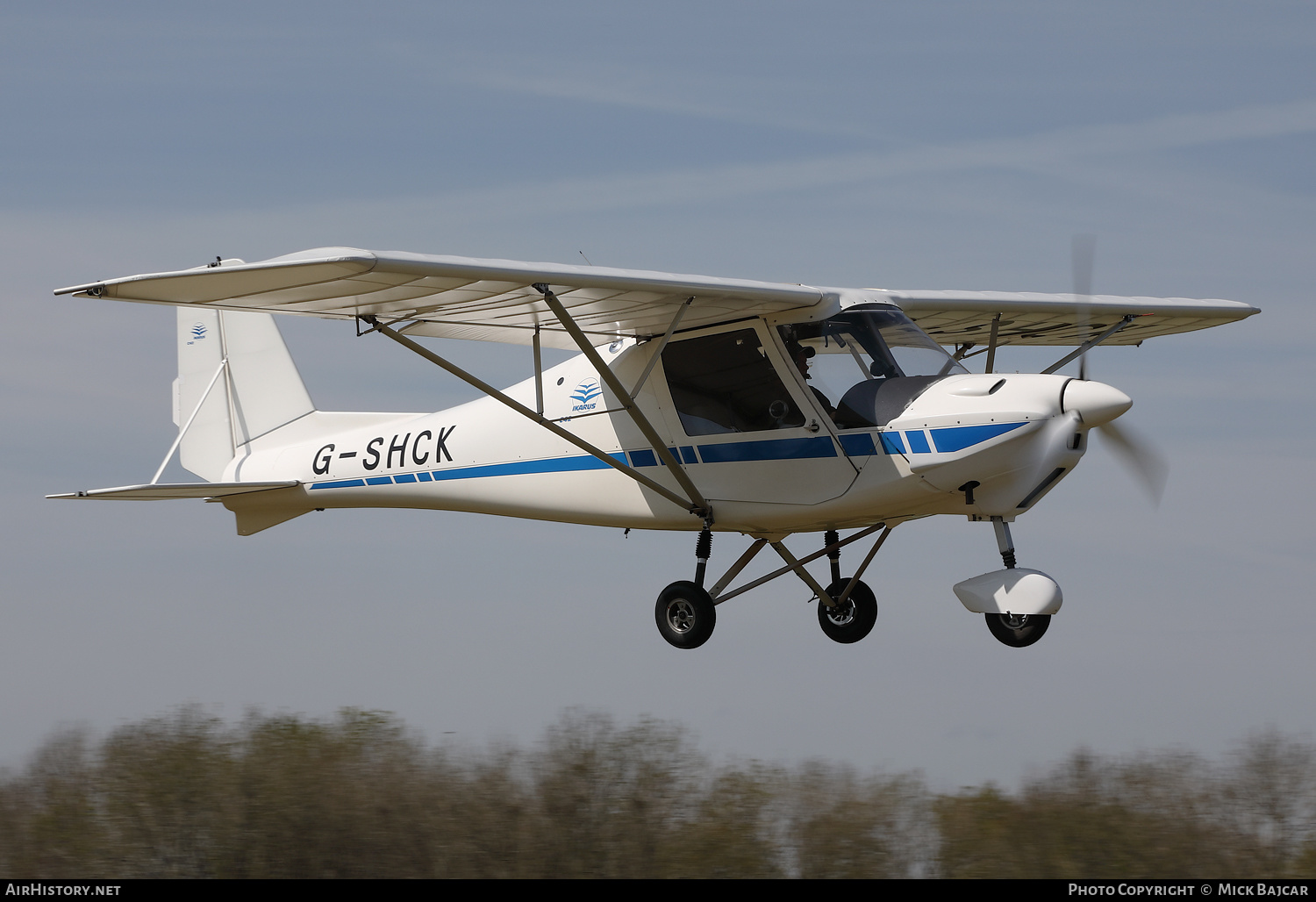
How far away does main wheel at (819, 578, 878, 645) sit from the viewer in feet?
41.9

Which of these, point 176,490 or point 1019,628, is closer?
point 1019,628

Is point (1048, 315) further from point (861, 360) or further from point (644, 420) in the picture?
point (644, 420)

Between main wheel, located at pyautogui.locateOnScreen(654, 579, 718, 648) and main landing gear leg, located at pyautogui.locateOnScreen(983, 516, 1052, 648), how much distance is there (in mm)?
2464

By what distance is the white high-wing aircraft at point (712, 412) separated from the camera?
32.4ft

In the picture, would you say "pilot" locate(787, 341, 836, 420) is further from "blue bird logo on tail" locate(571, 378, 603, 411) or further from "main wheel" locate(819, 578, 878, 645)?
"main wheel" locate(819, 578, 878, 645)

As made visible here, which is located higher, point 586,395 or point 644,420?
point 586,395

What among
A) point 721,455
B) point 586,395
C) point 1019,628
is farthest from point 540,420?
point 1019,628

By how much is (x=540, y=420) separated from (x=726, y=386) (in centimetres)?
167

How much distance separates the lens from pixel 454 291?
1042 cm

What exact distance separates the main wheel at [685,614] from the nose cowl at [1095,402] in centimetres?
359

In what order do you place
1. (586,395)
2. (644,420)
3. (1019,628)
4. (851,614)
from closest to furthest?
(1019,628) < (644,420) < (586,395) < (851,614)

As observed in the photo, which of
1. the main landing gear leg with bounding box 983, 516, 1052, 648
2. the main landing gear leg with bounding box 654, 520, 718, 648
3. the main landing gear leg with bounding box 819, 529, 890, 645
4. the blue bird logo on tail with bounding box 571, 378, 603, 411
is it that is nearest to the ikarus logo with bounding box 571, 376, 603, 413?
the blue bird logo on tail with bounding box 571, 378, 603, 411
